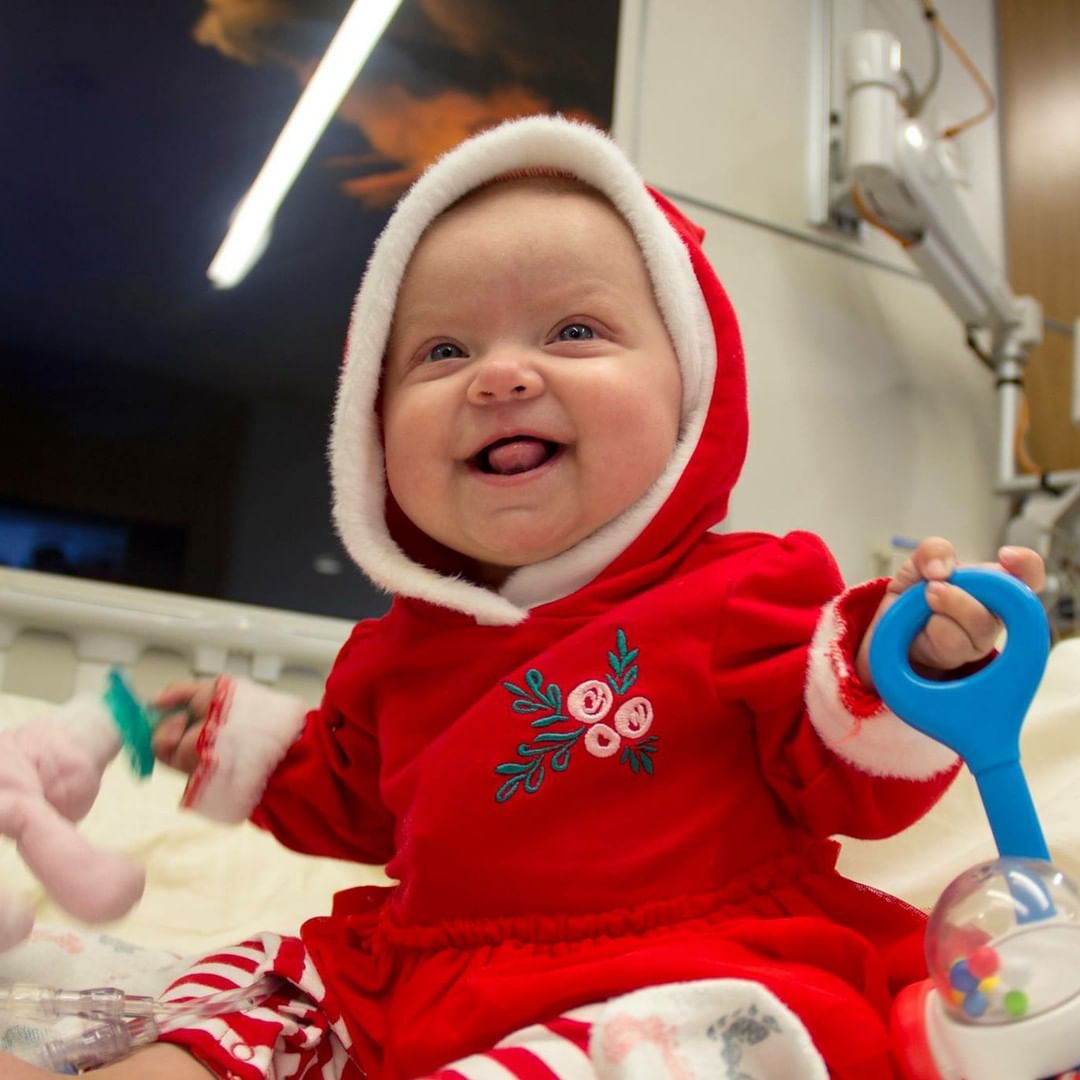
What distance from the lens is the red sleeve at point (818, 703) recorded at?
1.87 ft

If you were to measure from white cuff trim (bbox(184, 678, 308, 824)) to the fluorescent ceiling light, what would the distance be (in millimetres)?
927

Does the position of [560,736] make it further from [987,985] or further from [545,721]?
[987,985]

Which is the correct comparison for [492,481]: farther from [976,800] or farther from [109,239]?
[109,239]

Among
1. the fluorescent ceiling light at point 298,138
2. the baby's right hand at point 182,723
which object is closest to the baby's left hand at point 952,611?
the baby's right hand at point 182,723

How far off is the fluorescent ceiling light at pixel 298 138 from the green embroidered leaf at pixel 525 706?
1.08m

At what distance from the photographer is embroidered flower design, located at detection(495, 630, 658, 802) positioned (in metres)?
0.63

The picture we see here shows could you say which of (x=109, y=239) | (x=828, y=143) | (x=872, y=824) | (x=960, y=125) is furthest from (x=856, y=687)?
(x=960, y=125)

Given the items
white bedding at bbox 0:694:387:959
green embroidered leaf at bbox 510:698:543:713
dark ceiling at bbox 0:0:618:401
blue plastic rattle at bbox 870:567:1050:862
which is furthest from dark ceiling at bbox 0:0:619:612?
blue plastic rattle at bbox 870:567:1050:862

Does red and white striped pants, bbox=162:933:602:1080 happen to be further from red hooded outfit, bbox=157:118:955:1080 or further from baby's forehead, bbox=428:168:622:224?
baby's forehead, bbox=428:168:622:224

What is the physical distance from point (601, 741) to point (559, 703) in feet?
0.11

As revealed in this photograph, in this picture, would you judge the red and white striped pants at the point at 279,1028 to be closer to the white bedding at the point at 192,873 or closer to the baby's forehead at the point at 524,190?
the white bedding at the point at 192,873

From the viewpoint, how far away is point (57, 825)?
60 cm

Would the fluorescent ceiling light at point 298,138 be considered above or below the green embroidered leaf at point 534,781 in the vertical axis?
above

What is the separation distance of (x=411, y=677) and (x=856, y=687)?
1.02ft
